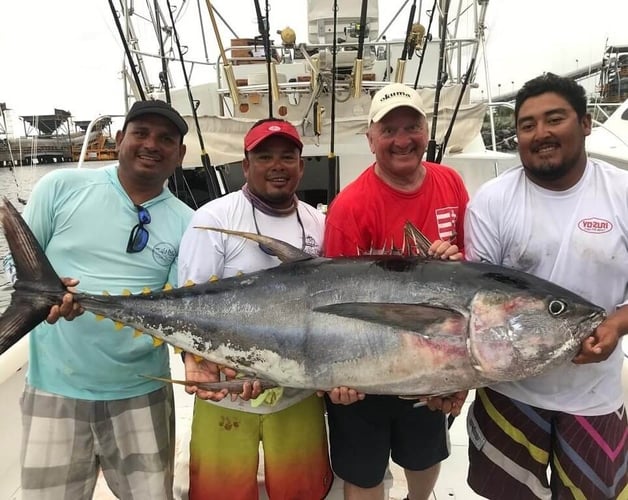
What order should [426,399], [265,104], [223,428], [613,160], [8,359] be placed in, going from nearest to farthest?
[426,399]
[223,428]
[8,359]
[265,104]
[613,160]

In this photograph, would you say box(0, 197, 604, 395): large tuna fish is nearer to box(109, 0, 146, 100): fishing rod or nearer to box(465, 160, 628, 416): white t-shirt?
box(465, 160, 628, 416): white t-shirt

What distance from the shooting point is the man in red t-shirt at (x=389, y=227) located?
2.04 metres

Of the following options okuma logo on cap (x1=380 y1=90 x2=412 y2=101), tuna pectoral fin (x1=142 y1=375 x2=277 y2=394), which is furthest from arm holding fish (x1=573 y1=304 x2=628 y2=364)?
okuma logo on cap (x1=380 y1=90 x2=412 y2=101)

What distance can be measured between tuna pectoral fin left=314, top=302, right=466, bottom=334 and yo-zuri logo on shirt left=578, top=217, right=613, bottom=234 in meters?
0.59

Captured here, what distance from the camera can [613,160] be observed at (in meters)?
8.76

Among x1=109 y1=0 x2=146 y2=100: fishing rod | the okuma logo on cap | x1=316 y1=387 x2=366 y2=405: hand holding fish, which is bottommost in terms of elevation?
x1=316 y1=387 x2=366 y2=405: hand holding fish

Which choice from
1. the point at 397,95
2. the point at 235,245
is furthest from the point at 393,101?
the point at 235,245

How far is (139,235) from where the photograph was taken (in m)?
2.10

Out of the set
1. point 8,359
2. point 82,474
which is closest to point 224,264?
point 82,474

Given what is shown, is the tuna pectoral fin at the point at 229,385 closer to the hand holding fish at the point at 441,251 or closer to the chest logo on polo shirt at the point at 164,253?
the chest logo on polo shirt at the point at 164,253

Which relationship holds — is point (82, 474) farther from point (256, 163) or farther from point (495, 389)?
point (495, 389)

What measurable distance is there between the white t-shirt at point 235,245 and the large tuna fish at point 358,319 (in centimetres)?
14

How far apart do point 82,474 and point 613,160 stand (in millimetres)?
9572

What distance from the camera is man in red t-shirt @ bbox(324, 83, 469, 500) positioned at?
6.70ft
